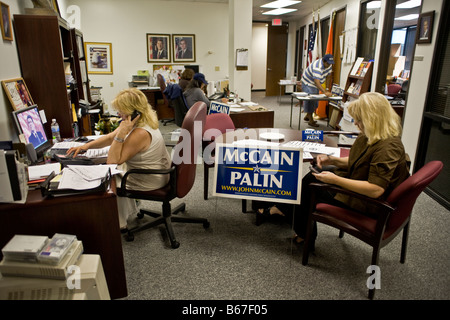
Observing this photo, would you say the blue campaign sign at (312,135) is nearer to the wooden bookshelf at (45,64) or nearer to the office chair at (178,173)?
the office chair at (178,173)

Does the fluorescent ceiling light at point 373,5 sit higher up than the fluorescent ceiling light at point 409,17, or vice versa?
the fluorescent ceiling light at point 409,17

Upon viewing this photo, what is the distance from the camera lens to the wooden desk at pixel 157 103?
650 cm

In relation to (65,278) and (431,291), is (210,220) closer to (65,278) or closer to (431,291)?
(65,278)

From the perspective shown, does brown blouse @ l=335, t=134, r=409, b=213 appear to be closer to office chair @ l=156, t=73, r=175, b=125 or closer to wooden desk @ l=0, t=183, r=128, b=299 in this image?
wooden desk @ l=0, t=183, r=128, b=299

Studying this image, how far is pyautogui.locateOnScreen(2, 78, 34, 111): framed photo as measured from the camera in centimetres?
215

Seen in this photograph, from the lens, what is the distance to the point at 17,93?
2275 millimetres

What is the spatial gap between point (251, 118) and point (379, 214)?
2514 millimetres

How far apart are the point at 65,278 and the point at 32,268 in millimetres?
145

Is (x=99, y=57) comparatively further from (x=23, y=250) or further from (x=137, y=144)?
(x=23, y=250)

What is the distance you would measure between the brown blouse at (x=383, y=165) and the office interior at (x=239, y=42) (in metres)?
1.65

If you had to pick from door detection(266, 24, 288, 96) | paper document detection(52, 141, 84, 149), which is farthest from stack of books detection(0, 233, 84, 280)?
door detection(266, 24, 288, 96)

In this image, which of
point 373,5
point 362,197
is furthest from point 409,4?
point 362,197

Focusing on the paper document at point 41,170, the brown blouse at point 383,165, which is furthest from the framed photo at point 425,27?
the paper document at point 41,170

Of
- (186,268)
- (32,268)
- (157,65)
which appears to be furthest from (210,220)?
(157,65)
